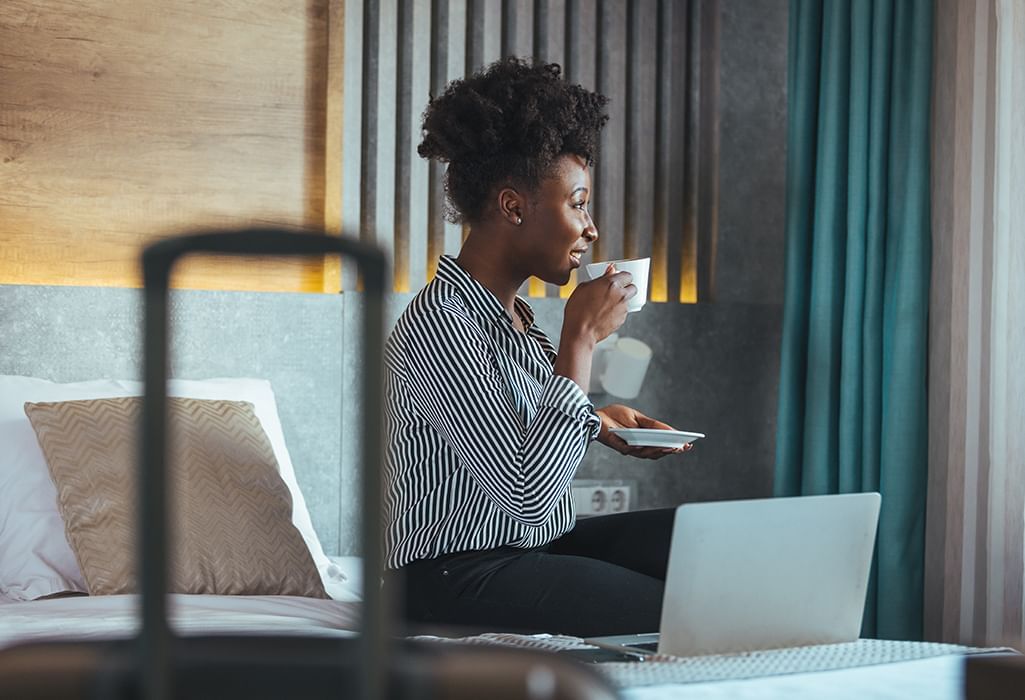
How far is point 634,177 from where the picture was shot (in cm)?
320

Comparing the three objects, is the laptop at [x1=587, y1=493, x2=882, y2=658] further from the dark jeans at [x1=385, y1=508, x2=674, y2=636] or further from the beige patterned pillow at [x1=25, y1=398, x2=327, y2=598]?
the beige patterned pillow at [x1=25, y1=398, x2=327, y2=598]

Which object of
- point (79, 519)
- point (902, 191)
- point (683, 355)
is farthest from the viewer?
point (683, 355)

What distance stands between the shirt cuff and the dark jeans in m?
0.20

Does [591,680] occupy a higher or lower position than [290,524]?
higher

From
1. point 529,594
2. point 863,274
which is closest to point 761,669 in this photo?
point 529,594

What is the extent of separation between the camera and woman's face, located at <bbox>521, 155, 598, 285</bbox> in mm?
1958

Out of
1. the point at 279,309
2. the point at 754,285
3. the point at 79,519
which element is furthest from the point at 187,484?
the point at 754,285

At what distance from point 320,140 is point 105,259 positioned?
0.59 metres

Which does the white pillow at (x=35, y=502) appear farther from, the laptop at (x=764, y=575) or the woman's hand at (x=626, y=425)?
the laptop at (x=764, y=575)

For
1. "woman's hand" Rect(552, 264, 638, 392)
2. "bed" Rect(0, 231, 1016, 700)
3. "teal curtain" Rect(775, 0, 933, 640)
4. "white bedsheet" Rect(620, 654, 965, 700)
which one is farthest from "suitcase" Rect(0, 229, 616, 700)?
"teal curtain" Rect(775, 0, 933, 640)

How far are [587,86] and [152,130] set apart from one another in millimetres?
1131

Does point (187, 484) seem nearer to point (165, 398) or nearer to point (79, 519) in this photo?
point (79, 519)

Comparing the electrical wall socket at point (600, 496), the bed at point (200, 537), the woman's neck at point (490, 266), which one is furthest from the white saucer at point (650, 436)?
the electrical wall socket at point (600, 496)

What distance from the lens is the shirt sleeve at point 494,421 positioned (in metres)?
1.68
